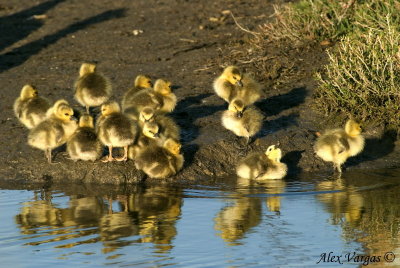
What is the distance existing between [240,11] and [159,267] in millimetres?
10990

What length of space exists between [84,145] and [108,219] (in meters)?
1.76

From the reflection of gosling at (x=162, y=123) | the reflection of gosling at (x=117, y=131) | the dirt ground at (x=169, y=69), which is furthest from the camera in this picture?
the dirt ground at (x=169, y=69)

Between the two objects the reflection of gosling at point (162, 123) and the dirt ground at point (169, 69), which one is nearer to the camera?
the reflection of gosling at point (162, 123)

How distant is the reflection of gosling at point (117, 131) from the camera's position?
10516 mm

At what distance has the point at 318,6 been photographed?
15031mm

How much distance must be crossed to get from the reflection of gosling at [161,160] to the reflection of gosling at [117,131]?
0.23 metres

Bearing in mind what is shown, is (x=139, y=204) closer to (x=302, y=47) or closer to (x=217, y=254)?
(x=217, y=254)

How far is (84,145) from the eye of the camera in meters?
10.7

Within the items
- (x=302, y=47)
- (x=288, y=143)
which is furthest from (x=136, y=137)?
(x=302, y=47)

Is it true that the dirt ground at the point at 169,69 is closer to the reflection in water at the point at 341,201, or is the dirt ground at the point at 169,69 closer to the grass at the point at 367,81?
the grass at the point at 367,81

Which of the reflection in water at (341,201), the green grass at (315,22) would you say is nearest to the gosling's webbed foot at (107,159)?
the reflection in water at (341,201)

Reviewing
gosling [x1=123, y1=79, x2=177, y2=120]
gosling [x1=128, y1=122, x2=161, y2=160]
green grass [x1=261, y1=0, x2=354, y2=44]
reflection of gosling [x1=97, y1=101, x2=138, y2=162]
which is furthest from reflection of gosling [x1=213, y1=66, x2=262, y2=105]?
green grass [x1=261, y1=0, x2=354, y2=44]

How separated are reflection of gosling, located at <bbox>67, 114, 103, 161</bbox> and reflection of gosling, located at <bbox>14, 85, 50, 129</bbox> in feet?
3.05

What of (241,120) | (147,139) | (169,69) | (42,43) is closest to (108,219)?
(147,139)
